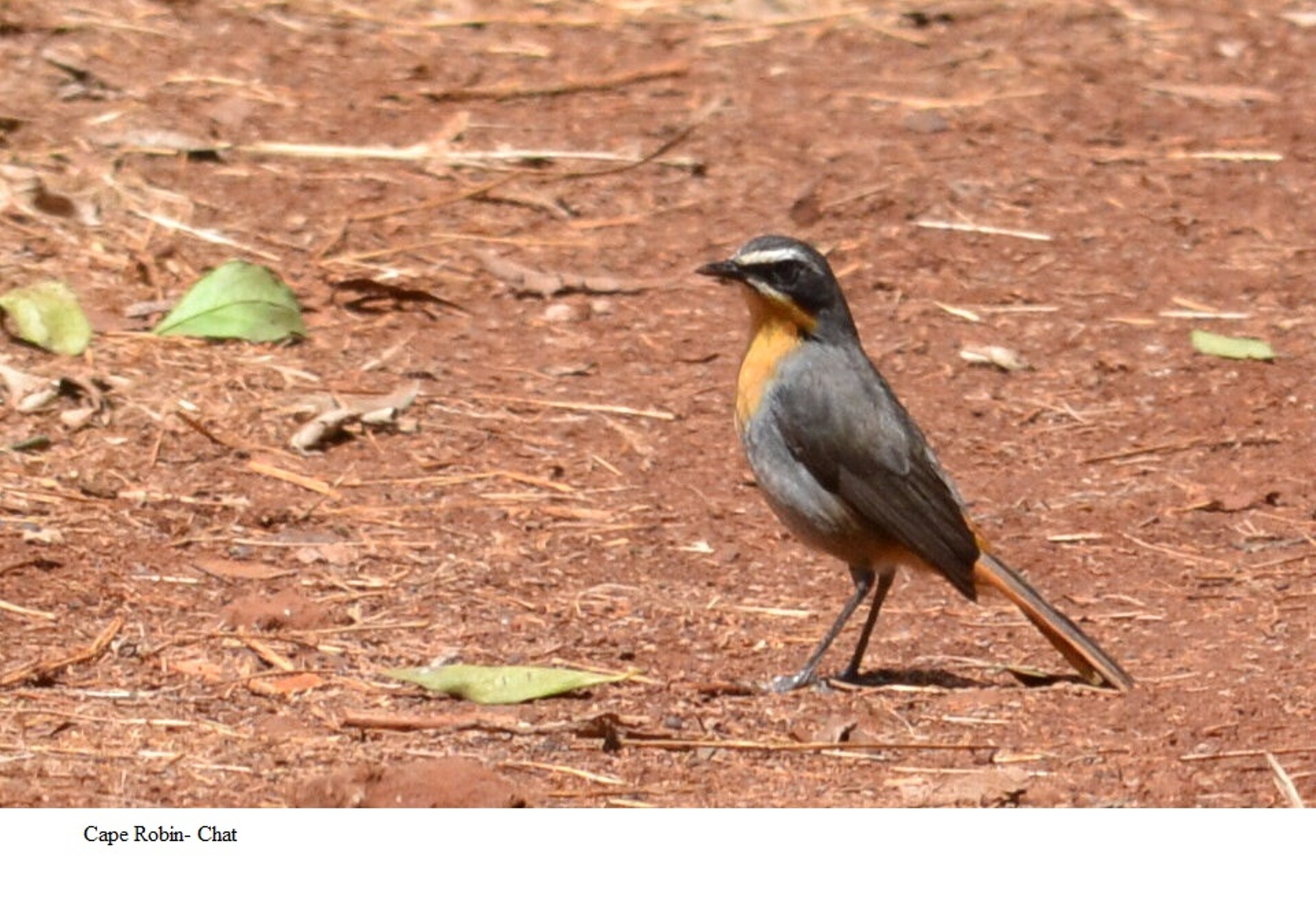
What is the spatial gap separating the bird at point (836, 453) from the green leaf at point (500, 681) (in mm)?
917

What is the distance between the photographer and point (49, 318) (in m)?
9.39

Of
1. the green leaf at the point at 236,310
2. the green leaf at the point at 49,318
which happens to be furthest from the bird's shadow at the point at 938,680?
the green leaf at the point at 49,318

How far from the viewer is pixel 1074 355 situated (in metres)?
10.4

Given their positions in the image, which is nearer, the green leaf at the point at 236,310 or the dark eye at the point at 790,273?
the dark eye at the point at 790,273

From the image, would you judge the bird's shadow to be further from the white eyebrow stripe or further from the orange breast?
the white eyebrow stripe

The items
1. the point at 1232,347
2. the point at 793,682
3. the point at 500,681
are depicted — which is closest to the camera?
the point at 500,681

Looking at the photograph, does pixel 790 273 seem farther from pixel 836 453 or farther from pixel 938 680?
pixel 938 680

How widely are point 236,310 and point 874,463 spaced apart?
3.30m

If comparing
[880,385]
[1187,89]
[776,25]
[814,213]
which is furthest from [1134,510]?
[776,25]

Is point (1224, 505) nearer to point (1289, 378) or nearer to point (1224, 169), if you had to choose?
point (1289, 378)

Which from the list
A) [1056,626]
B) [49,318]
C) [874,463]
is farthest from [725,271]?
[49,318]

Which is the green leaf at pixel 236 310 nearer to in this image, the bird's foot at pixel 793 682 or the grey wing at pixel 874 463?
the grey wing at pixel 874 463

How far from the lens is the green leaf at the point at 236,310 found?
9648 millimetres

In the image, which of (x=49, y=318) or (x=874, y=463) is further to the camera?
(x=49, y=318)
